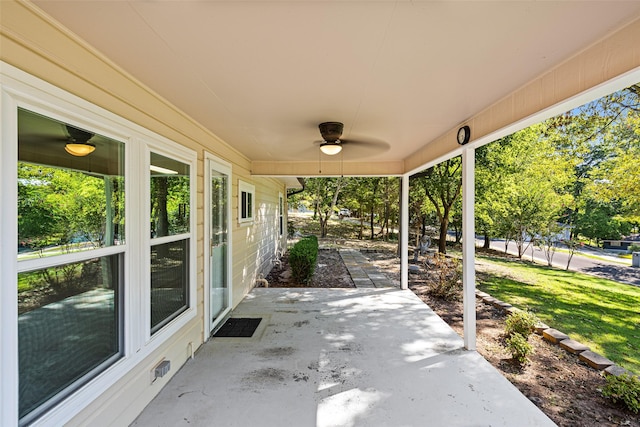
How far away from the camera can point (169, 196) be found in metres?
2.64

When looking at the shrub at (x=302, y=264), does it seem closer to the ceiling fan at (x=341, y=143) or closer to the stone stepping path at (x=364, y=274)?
the stone stepping path at (x=364, y=274)

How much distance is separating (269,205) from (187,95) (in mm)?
5772

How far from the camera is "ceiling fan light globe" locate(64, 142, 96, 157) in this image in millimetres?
1613

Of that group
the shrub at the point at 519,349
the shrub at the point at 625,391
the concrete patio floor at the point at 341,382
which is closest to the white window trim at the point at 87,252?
the concrete patio floor at the point at 341,382

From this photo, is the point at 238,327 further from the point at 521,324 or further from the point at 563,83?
the point at 563,83

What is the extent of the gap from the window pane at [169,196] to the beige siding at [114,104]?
26 centimetres

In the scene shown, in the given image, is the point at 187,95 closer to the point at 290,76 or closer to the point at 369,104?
the point at 290,76

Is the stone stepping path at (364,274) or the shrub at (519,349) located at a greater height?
the shrub at (519,349)

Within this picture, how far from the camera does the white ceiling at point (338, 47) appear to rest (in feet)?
4.37

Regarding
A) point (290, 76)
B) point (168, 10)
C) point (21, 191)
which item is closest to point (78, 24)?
point (168, 10)

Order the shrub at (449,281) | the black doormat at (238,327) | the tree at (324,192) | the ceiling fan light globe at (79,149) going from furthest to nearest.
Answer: the tree at (324,192) < the shrub at (449,281) < the black doormat at (238,327) < the ceiling fan light globe at (79,149)

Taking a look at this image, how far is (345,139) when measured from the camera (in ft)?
12.5

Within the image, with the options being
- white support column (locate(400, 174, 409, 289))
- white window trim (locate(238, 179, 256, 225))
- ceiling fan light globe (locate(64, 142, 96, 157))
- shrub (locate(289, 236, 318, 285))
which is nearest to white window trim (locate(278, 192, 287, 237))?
shrub (locate(289, 236, 318, 285))

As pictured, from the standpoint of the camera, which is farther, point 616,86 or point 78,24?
point 616,86
